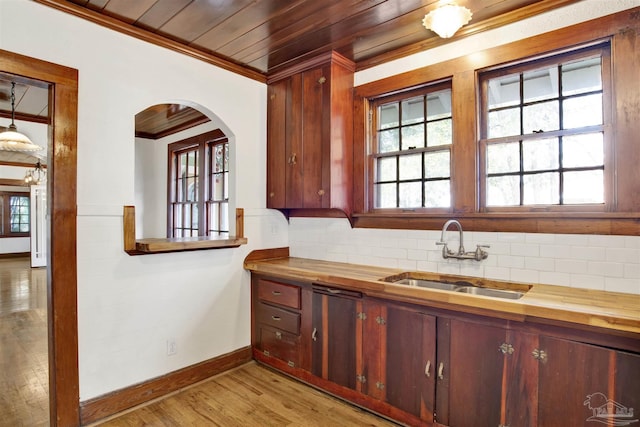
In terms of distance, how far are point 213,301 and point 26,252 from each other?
34.6 feet

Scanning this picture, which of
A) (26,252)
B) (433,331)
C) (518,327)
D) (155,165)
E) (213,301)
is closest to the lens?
(518,327)

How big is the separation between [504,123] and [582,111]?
1.40 ft

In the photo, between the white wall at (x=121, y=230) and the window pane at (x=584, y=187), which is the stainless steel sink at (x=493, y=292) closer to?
the window pane at (x=584, y=187)

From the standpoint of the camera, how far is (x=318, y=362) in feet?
8.63

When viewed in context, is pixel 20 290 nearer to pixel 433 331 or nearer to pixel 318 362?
pixel 318 362

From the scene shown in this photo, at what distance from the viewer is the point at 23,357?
3.18 meters

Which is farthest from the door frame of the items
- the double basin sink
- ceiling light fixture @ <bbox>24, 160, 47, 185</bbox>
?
ceiling light fixture @ <bbox>24, 160, 47, 185</bbox>

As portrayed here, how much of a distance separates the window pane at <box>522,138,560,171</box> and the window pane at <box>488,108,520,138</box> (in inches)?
5.0

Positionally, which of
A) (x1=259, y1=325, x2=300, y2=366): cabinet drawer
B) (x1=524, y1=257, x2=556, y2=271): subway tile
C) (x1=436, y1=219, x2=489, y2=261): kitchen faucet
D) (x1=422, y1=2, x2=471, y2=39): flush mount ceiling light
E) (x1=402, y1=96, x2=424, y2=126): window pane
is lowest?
(x1=259, y1=325, x2=300, y2=366): cabinet drawer

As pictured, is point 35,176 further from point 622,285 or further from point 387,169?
point 622,285

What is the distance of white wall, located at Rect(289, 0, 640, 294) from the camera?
1957 millimetres

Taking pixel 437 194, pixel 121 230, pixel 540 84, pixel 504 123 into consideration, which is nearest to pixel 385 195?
pixel 437 194

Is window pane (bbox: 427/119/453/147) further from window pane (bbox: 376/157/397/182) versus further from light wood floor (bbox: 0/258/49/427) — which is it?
light wood floor (bbox: 0/258/49/427)

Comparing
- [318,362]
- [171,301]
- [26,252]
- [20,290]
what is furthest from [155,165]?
[26,252]
